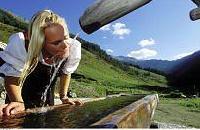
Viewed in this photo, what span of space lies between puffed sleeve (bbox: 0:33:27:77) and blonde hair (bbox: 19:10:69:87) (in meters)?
0.05

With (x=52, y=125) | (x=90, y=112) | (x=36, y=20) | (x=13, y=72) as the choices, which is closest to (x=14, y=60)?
(x=13, y=72)

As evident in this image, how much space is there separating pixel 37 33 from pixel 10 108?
19.8 inches

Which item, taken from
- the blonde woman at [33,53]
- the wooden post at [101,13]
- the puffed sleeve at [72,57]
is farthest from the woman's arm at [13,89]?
the wooden post at [101,13]

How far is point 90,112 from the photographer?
388cm

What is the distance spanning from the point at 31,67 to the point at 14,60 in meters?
0.13

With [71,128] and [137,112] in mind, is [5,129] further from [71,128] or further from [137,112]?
[137,112]

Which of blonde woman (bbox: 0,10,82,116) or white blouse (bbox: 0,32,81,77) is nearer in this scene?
blonde woman (bbox: 0,10,82,116)

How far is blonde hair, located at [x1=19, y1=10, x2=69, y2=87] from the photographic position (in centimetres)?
323

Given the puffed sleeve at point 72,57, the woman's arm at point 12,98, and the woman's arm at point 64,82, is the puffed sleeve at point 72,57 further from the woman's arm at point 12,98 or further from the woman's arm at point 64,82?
the woman's arm at point 12,98

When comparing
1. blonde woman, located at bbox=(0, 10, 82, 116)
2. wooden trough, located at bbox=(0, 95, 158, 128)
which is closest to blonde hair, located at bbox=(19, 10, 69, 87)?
blonde woman, located at bbox=(0, 10, 82, 116)

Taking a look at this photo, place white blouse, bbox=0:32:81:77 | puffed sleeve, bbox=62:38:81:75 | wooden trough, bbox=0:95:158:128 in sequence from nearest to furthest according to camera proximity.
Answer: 1. wooden trough, bbox=0:95:158:128
2. white blouse, bbox=0:32:81:77
3. puffed sleeve, bbox=62:38:81:75

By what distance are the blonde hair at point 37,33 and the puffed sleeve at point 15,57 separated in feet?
0.18

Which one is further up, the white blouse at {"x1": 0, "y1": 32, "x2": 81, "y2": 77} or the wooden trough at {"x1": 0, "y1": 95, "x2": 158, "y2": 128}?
the white blouse at {"x1": 0, "y1": 32, "x2": 81, "y2": 77}

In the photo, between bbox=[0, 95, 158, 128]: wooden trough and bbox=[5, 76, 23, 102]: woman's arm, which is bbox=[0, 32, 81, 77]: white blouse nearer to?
bbox=[5, 76, 23, 102]: woman's arm
